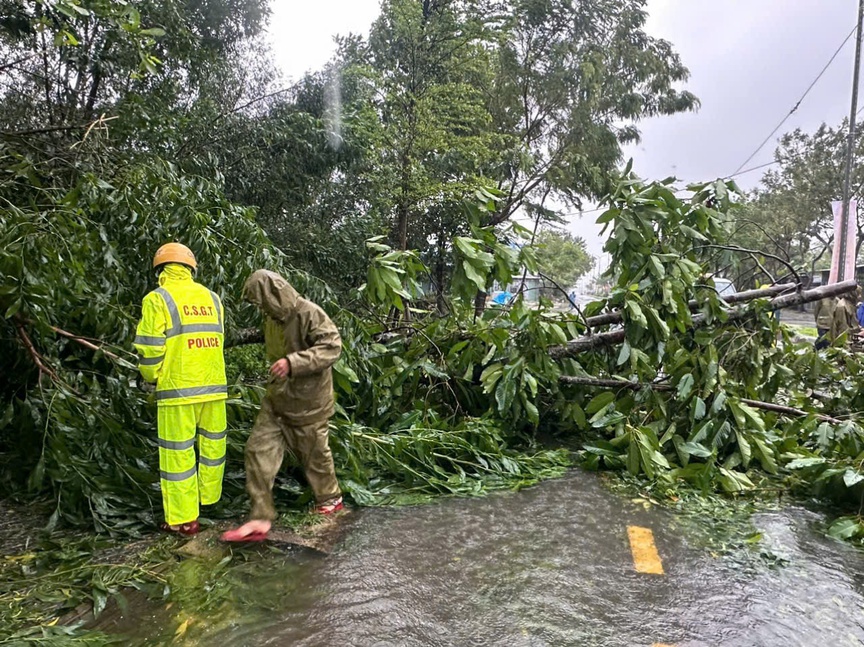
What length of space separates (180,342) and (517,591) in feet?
6.67

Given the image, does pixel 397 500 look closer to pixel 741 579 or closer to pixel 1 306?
pixel 741 579

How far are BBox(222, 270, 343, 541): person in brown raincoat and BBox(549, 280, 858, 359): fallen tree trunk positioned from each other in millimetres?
2495

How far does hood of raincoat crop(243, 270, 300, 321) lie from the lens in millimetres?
3238

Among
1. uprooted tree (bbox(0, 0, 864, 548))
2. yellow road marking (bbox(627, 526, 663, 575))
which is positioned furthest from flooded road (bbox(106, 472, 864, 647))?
uprooted tree (bbox(0, 0, 864, 548))

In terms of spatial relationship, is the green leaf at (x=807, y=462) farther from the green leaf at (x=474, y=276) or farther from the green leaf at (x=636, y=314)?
the green leaf at (x=474, y=276)

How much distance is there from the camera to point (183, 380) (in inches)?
120

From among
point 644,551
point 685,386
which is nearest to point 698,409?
point 685,386

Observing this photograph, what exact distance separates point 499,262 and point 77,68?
6.04 metres

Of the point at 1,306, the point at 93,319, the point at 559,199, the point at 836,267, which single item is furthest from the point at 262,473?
the point at 559,199

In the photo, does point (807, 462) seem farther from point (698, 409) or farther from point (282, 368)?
point (282, 368)

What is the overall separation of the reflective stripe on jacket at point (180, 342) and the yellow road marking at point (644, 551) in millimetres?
2317

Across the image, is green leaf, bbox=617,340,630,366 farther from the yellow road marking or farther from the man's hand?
the man's hand

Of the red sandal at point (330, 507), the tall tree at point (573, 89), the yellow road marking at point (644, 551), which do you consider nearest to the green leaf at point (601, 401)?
the yellow road marking at point (644, 551)

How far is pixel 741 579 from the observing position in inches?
110
